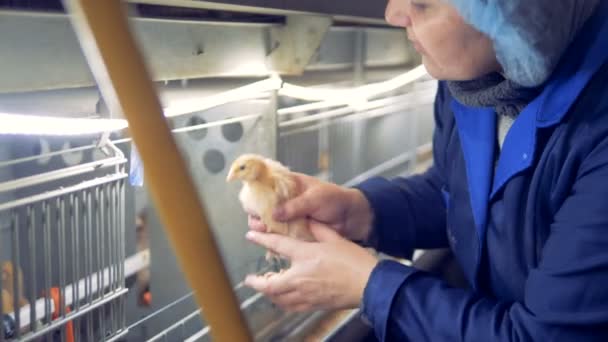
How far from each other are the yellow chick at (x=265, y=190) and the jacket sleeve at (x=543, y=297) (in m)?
0.19

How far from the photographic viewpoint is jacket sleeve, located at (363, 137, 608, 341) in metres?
0.75

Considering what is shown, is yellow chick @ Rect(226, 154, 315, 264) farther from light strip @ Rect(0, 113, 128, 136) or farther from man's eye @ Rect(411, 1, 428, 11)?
man's eye @ Rect(411, 1, 428, 11)

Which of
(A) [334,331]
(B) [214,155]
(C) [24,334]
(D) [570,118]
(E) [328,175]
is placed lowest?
(A) [334,331]

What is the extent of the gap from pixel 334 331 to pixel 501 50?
0.90m

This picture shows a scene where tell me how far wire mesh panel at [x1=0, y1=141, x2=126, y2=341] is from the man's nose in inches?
18.9

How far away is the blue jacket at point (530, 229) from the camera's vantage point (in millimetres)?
763

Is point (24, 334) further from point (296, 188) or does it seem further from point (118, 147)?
point (296, 188)

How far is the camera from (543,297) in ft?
2.57

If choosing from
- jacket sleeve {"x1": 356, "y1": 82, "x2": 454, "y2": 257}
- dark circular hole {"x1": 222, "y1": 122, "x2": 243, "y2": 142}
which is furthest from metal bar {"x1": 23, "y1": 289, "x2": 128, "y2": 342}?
jacket sleeve {"x1": 356, "y1": 82, "x2": 454, "y2": 257}

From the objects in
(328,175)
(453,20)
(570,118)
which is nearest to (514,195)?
(570,118)

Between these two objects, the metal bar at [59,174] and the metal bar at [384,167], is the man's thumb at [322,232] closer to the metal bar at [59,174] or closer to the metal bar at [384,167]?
the metal bar at [59,174]

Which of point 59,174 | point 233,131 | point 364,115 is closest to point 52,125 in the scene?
point 59,174

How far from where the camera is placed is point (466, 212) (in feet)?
3.59

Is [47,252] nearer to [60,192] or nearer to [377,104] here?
[60,192]
